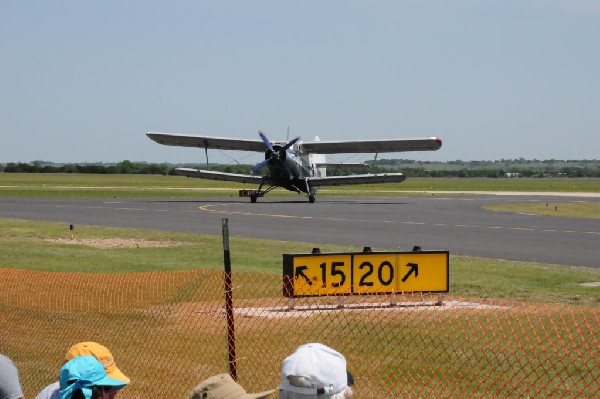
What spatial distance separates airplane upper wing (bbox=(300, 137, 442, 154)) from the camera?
57.8 meters

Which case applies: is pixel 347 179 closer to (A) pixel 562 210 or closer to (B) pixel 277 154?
(B) pixel 277 154

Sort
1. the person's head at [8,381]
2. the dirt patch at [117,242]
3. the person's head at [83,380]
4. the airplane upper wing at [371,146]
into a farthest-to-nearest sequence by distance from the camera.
Result: the airplane upper wing at [371,146] < the dirt patch at [117,242] < the person's head at [8,381] < the person's head at [83,380]

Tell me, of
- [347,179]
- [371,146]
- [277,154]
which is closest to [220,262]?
[277,154]

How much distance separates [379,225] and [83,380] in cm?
3224

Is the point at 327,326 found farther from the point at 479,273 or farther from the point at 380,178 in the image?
the point at 380,178

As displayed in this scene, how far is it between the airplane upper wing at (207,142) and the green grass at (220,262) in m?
26.9

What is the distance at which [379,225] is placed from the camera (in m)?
36.3

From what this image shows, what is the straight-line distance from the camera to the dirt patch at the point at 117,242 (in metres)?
27.2

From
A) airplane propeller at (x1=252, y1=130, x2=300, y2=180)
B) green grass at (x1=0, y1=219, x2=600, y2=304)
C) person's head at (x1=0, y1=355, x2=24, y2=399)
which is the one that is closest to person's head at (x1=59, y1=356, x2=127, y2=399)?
person's head at (x1=0, y1=355, x2=24, y2=399)

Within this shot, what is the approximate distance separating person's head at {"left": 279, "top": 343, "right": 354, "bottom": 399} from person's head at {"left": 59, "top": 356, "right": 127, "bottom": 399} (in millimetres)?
964

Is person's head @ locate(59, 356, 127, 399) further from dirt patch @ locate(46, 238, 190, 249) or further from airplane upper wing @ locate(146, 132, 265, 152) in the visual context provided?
airplane upper wing @ locate(146, 132, 265, 152)

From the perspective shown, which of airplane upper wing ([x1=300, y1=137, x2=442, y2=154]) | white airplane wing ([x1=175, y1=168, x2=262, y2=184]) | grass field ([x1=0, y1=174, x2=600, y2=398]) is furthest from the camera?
white airplane wing ([x1=175, y1=168, x2=262, y2=184])

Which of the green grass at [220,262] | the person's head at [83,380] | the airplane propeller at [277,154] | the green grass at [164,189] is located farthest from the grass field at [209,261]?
the green grass at [164,189]

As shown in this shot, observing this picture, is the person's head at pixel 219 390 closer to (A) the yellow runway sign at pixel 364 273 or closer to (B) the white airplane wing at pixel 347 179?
(A) the yellow runway sign at pixel 364 273
